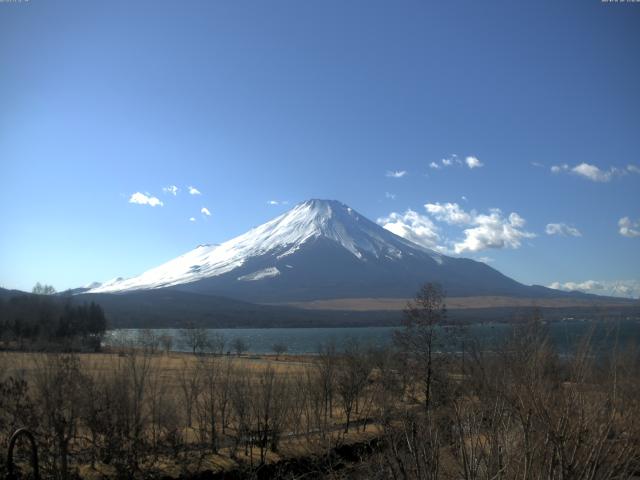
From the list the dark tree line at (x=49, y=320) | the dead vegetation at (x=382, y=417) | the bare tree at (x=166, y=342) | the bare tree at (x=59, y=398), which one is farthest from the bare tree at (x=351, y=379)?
the dark tree line at (x=49, y=320)

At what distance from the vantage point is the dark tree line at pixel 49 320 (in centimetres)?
7775

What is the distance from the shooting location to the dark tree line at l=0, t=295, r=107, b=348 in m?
77.8

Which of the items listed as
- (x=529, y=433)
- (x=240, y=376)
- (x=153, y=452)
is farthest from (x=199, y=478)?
(x=529, y=433)

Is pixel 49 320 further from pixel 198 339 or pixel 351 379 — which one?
pixel 351 379

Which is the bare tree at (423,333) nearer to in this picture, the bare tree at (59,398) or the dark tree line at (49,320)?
the bare tree at (59,398)

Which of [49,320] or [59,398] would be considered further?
[49,320]

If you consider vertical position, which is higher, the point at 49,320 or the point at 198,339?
the point at 49,320

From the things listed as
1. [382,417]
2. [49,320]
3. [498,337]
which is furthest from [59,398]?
[49,320]

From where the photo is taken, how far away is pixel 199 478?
65.4 ft

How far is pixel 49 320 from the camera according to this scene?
280 feet

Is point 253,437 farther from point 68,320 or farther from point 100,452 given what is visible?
point 68,320

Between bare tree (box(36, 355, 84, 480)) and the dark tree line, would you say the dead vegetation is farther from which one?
the dark tree line

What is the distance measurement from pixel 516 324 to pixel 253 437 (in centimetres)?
1689

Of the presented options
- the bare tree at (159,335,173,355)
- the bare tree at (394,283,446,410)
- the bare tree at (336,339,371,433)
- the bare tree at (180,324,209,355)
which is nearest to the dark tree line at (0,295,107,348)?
the bare tree at (159,335,173,355)
